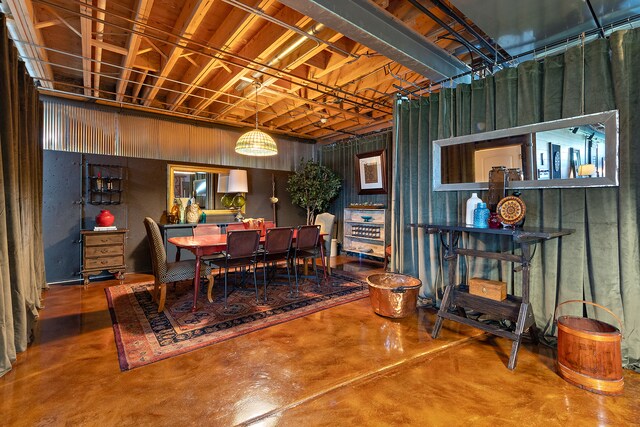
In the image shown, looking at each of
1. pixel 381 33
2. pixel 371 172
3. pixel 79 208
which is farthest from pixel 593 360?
pixel 79 208

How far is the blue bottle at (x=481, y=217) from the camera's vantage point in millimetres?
2604

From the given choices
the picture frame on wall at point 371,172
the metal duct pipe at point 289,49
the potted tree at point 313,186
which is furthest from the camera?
the potted tree at point 313,186

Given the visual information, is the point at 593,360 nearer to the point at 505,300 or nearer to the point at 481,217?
the point at 505,300

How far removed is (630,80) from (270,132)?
228 inches

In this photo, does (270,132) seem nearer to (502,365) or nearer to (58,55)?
(58,55)

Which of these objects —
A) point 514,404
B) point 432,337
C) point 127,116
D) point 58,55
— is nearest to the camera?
point 514,404

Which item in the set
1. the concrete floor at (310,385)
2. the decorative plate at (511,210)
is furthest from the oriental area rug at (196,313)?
the decorative plate at (511,210)

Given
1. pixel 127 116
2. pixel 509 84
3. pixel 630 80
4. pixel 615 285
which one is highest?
pixel 127 116

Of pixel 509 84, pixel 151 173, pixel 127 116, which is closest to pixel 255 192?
pixel 151 173

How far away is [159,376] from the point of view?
2.08 m

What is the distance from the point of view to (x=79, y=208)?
4.63 metres

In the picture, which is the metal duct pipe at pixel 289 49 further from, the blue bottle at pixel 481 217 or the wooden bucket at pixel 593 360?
the wooden bucket at pixel 593 360

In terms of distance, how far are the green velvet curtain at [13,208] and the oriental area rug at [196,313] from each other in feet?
2.22

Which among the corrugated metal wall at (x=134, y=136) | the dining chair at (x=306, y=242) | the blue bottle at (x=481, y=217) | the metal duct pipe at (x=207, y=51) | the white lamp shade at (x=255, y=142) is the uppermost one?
the metal duct pipe at (x=207, y=51)
